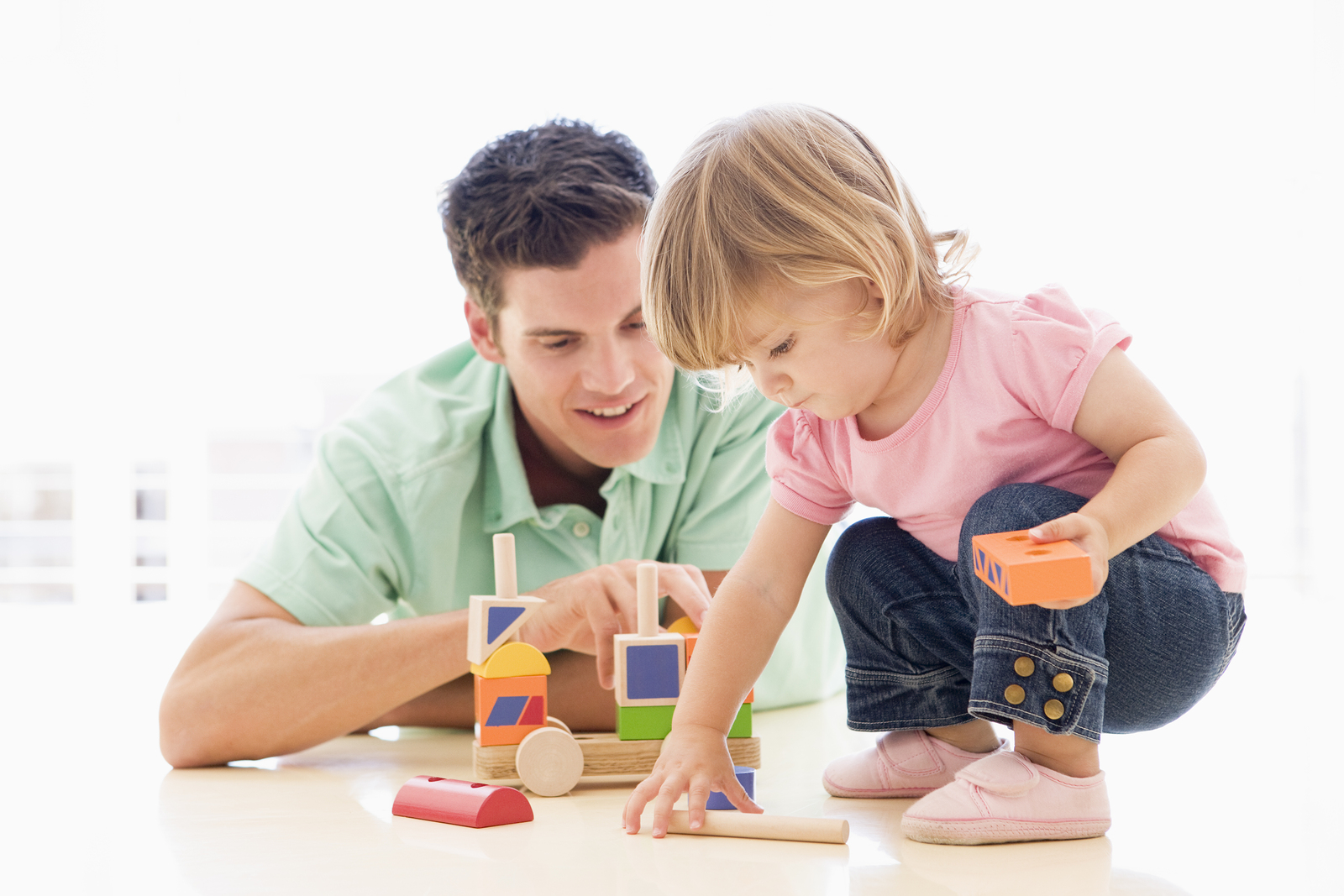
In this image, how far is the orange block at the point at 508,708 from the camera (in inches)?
37.5

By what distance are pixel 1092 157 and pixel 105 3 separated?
306 cm

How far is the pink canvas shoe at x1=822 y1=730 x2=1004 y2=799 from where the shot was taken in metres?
0.97

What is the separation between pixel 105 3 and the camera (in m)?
3.48

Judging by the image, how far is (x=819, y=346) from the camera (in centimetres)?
84

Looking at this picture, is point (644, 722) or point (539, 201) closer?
point (644, 722)

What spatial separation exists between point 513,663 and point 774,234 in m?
0.42

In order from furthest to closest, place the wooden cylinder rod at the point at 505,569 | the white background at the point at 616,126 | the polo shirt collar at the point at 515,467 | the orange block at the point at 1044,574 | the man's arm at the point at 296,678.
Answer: the white background at the point at 616,126, the polo shirt collar at the point at 515,467, the man's arm at the point at 296,678, the wooden cylinder rod at the point at 505,569, the orange block at the point at 1044,574

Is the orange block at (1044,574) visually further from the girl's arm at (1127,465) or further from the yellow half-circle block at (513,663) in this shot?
the yellow half-circle block at (513,663)

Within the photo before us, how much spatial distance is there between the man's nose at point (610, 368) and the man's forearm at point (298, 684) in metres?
0.30

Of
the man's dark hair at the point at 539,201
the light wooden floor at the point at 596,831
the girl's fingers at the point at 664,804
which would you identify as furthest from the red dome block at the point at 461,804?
the man's dark hair at the point at 539,201

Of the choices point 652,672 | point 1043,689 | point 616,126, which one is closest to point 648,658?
point 652,672

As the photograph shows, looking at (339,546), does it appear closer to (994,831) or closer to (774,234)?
(774,234)

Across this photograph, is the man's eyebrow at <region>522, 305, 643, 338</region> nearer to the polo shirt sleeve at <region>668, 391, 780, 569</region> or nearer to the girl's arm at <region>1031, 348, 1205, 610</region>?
the polo shirt sleeve at <region>668, 391, 780, 569</region>

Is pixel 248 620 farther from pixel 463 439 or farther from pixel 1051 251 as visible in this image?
pixel 1051 251
